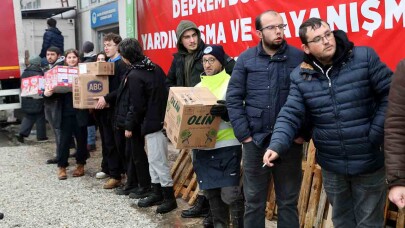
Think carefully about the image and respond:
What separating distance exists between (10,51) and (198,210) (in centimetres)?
634

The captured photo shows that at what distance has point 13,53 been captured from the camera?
9.23m

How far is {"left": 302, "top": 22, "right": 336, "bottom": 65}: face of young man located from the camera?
2.74 m

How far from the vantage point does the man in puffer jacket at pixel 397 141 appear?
2.23 metres

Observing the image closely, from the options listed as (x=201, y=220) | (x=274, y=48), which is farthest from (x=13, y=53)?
(x=274, y=48)

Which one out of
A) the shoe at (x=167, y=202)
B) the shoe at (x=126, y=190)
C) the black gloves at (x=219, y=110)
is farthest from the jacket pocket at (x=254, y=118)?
the shoe at (x=126, y=190)

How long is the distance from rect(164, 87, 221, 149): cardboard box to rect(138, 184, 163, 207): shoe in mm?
1413

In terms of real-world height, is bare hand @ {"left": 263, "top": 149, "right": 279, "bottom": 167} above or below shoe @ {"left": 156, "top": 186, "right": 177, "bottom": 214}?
above

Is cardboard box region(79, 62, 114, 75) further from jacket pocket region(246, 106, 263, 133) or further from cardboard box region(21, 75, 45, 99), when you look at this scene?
jacket pocket region(246, 106, 263, 133)

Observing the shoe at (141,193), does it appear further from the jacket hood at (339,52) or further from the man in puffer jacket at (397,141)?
the man in puffer jacket at (397,141)

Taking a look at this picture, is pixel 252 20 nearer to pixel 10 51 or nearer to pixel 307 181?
pixel 307 181

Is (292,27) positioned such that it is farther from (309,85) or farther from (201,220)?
(201,220)

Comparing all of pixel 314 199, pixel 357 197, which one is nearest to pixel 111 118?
pixel 314 199

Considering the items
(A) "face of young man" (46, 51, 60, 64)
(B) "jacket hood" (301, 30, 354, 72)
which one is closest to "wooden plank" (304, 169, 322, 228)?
(B) "jacket hood" (301, 30, 354, 72)

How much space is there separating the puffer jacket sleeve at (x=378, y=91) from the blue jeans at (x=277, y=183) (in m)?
0.69
